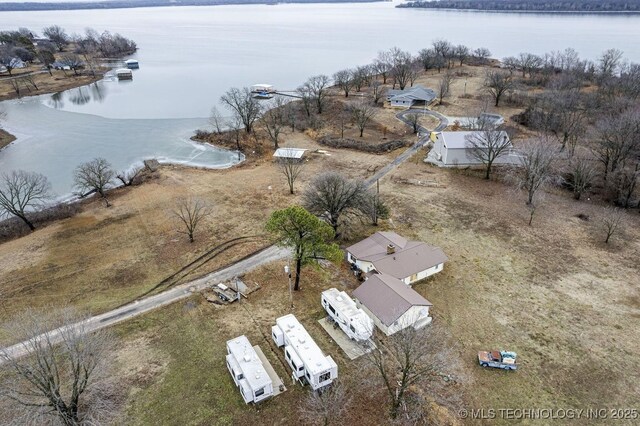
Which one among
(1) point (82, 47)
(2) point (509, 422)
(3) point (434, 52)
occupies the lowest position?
(2) point (509, 422)

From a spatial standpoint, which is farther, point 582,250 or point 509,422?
point 582,250

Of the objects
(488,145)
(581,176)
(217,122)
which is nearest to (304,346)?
(488,145)

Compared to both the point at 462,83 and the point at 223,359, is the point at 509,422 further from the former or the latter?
the point at 462,83

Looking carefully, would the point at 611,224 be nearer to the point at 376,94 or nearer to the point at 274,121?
the point at 274,121

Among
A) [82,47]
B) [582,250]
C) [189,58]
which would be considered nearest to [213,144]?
[582,250]

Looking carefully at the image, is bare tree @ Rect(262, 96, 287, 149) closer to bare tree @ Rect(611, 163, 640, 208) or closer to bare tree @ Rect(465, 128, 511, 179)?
bare tree @ Rect(465, 128, 511, 179)

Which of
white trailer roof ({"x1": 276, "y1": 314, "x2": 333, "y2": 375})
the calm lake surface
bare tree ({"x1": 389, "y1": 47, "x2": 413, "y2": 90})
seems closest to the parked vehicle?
white trailer roof ({"x1": 276, "y1": 314, "x2": 333, "y2": 375})

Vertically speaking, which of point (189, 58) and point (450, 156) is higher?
point (189, 58)

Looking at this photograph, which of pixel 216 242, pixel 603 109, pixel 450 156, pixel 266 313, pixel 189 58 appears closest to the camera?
pixel 266 313
